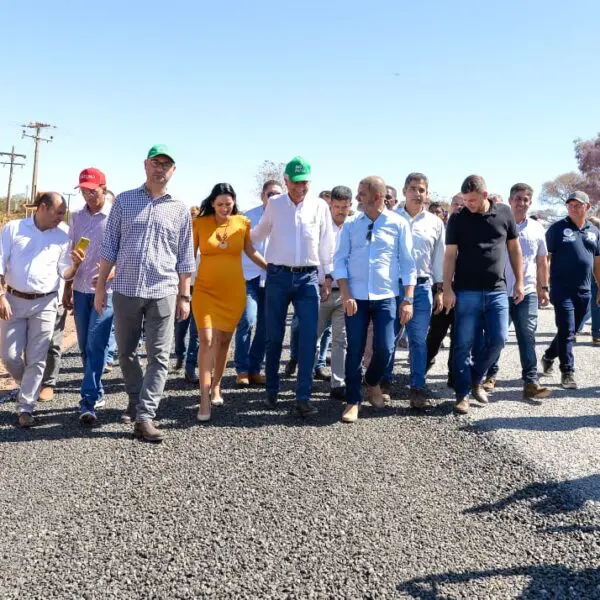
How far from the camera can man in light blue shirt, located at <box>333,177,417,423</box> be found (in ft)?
17.4

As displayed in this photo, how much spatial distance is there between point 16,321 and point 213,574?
10.8 ft

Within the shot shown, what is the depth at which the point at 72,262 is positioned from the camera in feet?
17.1

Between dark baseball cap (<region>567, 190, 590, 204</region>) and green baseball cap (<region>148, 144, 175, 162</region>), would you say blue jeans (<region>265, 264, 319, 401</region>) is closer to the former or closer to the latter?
green baseball cap (<region>148, 144, 175, 162</region>)

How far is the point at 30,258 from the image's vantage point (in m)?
5.09

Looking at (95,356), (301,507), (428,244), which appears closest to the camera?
(301,507)

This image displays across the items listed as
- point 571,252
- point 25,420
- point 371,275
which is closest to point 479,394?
point 371,275

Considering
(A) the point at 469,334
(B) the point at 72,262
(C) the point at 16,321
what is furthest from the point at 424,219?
(C) the point at 16,321

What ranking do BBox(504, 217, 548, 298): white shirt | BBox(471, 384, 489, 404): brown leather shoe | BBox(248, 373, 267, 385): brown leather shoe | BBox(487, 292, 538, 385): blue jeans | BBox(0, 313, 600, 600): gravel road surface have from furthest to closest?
BBox(248, 373, 267, 385): brown leather shoe < BBox(504, 217, 548, 298): white shirt < BBox(487, 292, 538, 385): blue jeans < BBox(471, 384, 489, 404): brown leather shoe < BBox(0, 313, 600, 600): gravel road surface

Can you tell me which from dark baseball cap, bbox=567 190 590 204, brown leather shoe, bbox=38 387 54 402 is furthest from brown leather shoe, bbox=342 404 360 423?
dark baseball cap, bbox=567 190 590 204

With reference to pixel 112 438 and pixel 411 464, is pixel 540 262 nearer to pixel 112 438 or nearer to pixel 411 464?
pixel 411 464

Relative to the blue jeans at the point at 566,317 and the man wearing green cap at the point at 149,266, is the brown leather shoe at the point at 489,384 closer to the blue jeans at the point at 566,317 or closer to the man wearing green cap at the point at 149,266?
the blue jeans at the point at 566,317

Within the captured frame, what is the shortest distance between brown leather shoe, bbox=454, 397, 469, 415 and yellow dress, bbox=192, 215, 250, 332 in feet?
7.29

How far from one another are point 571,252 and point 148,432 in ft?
16.1

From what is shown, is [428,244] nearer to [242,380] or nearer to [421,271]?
[421,271]
